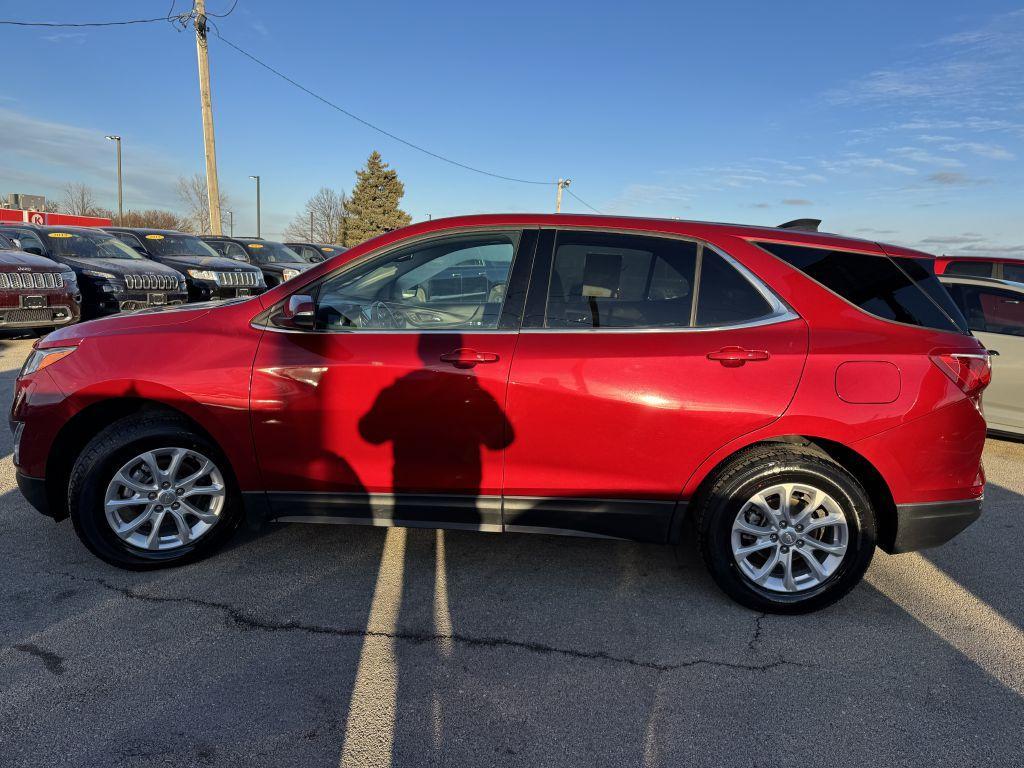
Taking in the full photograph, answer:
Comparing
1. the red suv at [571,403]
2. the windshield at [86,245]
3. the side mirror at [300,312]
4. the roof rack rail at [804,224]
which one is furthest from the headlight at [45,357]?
the windshield at [86,245]

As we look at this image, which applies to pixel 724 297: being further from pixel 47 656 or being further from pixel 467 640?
pixel 47 656

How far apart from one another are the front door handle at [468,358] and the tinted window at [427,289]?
0.49 feet

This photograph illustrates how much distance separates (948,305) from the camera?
2908 mm

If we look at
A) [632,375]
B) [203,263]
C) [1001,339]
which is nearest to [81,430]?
[632,375]

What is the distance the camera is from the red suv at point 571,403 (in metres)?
2.77

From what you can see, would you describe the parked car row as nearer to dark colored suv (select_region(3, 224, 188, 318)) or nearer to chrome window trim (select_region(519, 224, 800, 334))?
dark colored suv (select_region(3, 224, 188, 318))

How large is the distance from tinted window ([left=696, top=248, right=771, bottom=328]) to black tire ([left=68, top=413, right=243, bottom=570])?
2405 millimetres

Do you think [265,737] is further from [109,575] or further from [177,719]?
[109,575]

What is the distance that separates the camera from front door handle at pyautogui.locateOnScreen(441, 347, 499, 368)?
2.84m

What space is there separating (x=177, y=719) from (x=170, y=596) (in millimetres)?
896

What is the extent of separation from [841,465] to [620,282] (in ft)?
4.32

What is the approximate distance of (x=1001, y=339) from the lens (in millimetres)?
5719

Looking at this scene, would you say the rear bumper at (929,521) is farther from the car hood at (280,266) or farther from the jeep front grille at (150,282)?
the car hood at (280,266)

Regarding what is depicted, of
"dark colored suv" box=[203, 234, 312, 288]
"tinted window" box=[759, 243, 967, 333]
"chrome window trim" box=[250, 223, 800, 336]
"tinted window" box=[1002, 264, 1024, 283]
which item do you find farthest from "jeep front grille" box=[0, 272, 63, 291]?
"tinted window" box=[1002, 264, 1024, 283]
